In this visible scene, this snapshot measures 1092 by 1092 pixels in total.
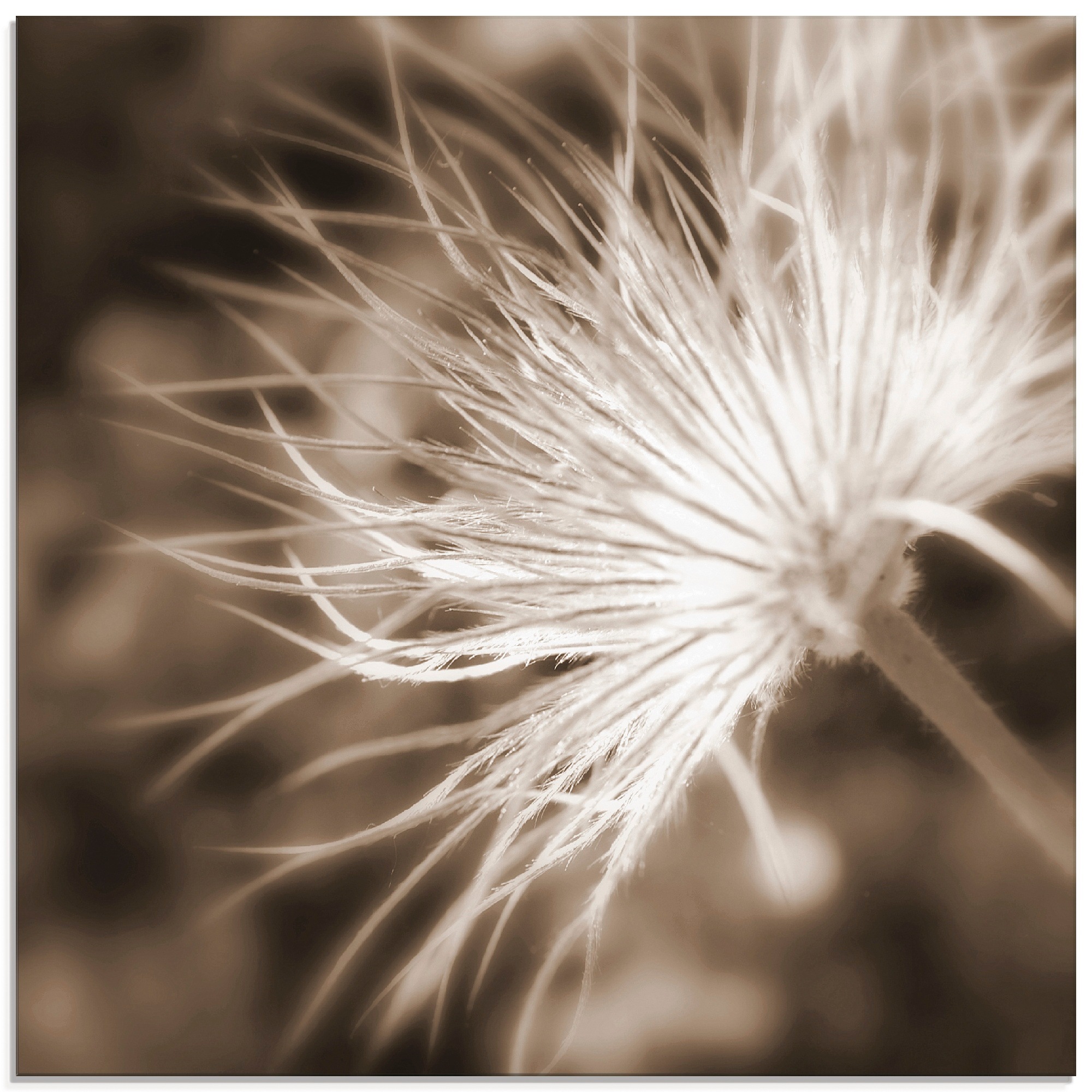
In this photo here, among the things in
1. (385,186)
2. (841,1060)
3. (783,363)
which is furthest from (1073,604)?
(385,186)

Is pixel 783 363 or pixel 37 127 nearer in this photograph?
pixel 783 363

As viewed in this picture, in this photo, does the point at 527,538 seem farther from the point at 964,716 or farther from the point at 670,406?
the point at 964,716

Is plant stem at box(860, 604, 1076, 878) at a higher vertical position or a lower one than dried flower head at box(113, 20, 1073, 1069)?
lower

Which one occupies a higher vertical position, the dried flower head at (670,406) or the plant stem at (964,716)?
the dried flower head at (670,406)
